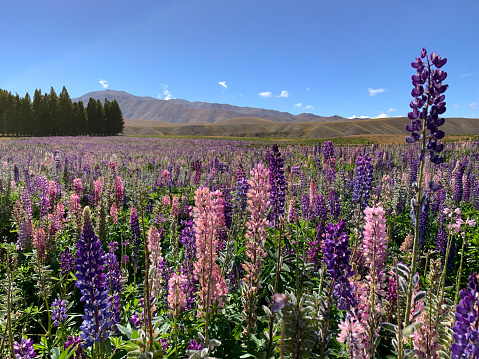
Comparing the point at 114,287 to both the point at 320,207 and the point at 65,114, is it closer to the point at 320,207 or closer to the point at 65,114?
the point at 320,207

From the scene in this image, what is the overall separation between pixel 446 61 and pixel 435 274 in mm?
1576

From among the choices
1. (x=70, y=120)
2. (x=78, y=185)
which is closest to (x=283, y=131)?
(x=70, y=120)

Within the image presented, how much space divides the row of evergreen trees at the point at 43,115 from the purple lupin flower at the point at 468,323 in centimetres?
9037

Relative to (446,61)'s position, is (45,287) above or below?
below

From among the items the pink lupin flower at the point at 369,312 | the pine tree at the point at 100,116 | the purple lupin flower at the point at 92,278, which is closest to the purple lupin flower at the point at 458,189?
the pink lupin flower at the point at 369,312

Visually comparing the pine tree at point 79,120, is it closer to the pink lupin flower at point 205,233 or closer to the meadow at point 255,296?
the meadow at point 255,296

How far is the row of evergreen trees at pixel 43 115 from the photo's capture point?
70562 millimetres

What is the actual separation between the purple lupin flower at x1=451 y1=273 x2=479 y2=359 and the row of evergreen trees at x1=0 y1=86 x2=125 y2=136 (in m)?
90.4

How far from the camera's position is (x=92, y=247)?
196cm

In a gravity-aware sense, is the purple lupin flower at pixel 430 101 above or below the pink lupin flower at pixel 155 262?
above

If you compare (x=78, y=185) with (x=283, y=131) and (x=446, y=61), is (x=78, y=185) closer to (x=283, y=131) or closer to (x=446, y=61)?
(x=446, y=61)

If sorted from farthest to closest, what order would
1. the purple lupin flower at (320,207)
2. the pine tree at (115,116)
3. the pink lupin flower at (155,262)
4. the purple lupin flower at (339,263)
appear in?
the pine tree at (115,116)
the purple lupin flower at (320,207)
the pink lupin flower at (155,262)
the purple lupin flower at (339,263)

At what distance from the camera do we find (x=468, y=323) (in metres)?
1.27

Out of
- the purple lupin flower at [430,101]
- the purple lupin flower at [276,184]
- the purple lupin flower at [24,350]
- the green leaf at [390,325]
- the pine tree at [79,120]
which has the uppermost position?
the pine tree at [79,120]
